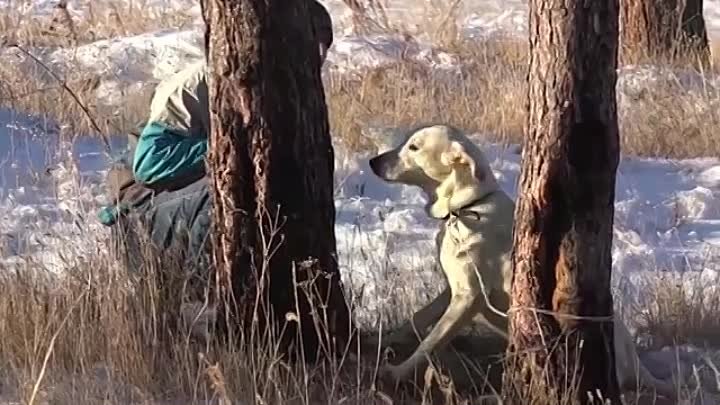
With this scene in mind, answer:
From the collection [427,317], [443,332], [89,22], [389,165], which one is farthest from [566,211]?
[89,22]

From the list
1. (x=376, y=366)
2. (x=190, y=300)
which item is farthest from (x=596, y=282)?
(x=190, y=300)

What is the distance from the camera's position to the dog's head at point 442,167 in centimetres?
444

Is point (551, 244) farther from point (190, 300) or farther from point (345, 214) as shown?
point (345, 214)

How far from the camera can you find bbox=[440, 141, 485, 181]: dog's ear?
4406mm

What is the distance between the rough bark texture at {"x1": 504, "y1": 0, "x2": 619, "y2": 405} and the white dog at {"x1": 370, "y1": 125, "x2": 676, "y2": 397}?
31 cm

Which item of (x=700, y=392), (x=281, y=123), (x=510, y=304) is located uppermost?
(x=281, y=123)

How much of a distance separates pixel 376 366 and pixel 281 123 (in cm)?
81

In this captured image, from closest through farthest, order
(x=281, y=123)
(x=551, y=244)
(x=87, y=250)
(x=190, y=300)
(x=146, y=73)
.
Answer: (x=551, y=244)
(x=281, y=123)
(x=190, y=300)
(x=87, y=250)
(x=146, y=73)

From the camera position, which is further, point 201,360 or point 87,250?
point 87,250

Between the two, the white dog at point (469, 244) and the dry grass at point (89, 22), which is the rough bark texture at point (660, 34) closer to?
the dry grass at point (89, 22)

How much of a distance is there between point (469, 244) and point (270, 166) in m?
0.68

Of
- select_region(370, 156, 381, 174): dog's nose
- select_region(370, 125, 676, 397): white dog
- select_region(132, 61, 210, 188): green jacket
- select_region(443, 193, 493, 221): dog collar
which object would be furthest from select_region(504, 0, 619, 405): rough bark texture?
select_region(132, 61, 210, 188): green jacket

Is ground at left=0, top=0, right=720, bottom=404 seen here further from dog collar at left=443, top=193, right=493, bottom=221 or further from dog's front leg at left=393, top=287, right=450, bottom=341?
dog collar at left=443, top=193, right=493, bottom=221

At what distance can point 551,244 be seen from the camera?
395 cm
